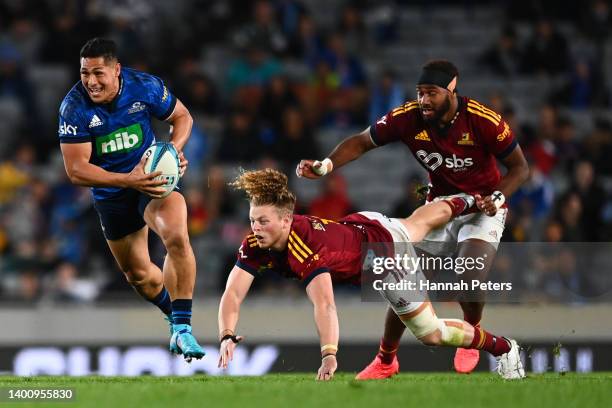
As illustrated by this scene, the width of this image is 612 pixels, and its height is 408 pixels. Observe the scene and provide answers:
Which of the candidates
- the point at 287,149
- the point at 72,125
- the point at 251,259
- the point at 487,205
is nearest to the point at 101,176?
the point at 72,125

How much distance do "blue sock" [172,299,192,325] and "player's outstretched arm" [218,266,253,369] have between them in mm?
980

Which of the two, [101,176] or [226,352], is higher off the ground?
[101,176]

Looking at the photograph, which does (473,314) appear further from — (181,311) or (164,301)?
(164,301)

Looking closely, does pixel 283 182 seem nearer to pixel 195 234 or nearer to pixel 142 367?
pixel 142 367

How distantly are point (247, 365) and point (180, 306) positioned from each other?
3.34m

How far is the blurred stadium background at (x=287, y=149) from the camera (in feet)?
41.9

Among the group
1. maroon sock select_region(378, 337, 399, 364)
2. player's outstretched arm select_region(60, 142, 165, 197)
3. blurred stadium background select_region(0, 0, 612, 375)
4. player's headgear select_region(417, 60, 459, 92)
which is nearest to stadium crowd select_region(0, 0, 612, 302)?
blurred stadium background select_region(0, 0, 612, 375)

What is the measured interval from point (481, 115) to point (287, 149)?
578 centimetres

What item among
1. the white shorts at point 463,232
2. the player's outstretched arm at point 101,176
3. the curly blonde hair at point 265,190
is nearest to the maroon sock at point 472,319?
the white shorts at point 463,232

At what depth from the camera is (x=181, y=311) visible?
9.38 meters

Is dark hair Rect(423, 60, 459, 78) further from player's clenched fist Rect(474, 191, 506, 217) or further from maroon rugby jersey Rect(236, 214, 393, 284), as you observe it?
maroon rugby jersey Rect(236, 214, 393, 284)

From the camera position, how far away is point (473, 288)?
9.84m

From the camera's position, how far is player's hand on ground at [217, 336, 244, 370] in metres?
7.95

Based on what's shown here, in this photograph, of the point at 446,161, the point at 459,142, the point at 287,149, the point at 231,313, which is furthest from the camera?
the point at 287,149
